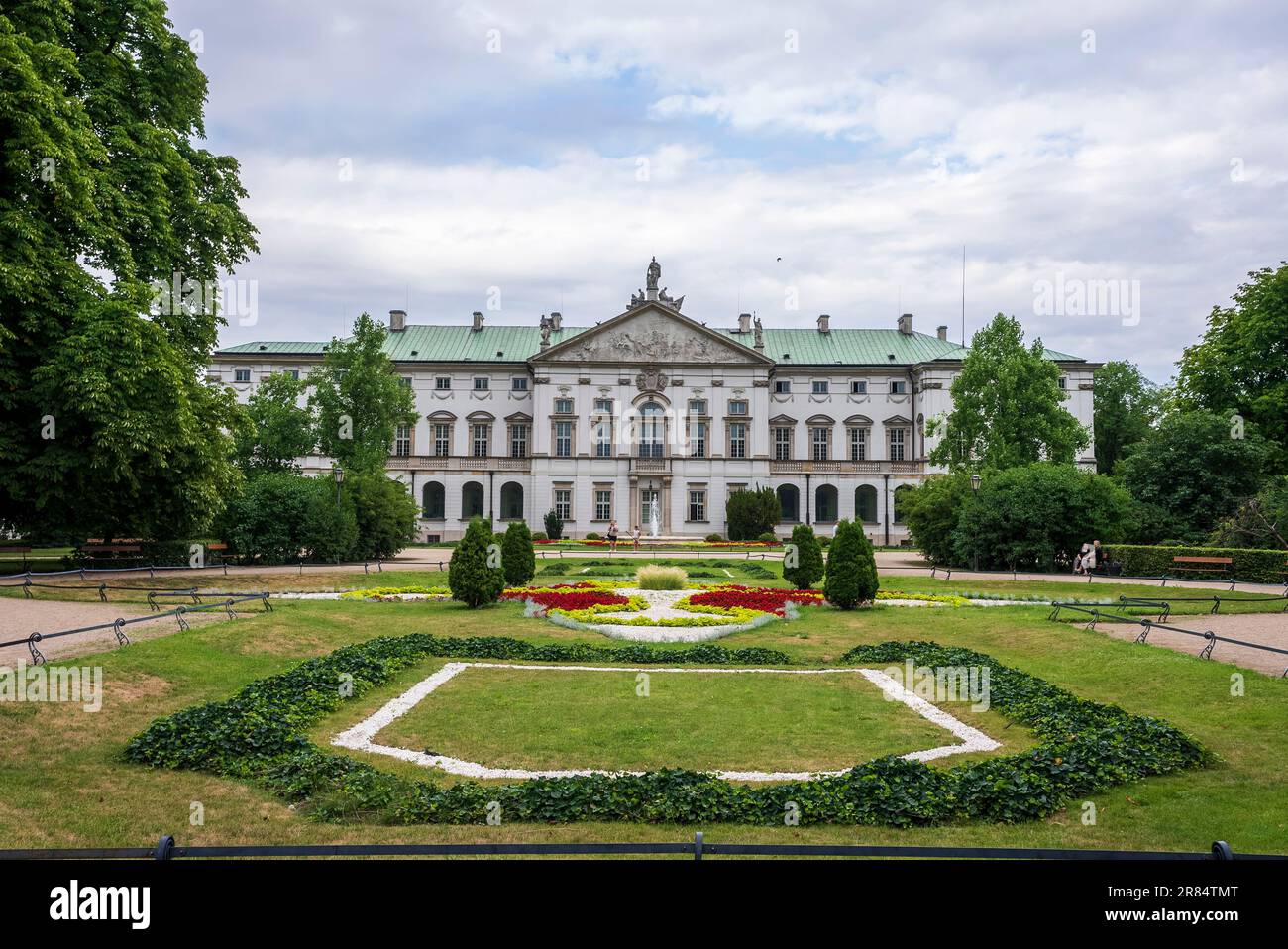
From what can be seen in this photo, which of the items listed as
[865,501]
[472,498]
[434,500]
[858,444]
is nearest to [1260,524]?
[865,501]

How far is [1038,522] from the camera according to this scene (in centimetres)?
3225

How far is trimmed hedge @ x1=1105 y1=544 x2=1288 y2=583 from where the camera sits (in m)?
26.8

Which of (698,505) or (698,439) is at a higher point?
(698,439)

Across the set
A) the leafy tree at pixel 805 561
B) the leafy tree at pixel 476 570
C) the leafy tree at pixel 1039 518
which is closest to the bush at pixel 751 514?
the leafy tree at pixel 1039 518

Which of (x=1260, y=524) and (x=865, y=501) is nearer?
(x=1260, y=524)

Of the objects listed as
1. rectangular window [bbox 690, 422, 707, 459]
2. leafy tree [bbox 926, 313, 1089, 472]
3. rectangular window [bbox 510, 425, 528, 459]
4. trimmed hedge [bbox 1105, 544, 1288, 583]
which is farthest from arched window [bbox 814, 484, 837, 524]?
trimmed hedge [bbox 1105, 544, 1288, 583]

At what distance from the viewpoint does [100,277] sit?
2264cm

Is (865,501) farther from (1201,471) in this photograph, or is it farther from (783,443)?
(1201,471)

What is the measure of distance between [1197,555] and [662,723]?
81.3 ft

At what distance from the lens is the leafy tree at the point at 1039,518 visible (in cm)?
3216

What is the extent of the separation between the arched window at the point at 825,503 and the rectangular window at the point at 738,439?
5.70 meters

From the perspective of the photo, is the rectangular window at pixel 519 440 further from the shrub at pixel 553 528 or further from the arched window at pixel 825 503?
the arched window at pixel 825 503

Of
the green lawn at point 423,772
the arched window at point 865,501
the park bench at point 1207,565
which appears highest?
the arched window at point 865,501
